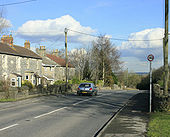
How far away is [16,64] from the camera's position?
39.5 meters

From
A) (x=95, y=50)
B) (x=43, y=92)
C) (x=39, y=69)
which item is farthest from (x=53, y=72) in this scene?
(x=43, y=92)

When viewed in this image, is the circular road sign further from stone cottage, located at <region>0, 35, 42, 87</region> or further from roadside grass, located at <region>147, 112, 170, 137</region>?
stone cottage, located at <region>0, 35, 42, 87</region>

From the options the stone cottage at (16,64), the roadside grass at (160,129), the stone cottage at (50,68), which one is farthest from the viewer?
the stone cottage at (50,68)

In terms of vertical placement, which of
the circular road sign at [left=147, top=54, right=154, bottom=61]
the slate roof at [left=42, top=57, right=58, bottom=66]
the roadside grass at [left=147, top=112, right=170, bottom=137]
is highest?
the slate roof at [left=42, top=57, right=58, bottom=66]

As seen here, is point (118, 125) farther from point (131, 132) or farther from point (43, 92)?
point (43, 92)

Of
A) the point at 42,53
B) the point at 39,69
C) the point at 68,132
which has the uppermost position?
the point at 42,53

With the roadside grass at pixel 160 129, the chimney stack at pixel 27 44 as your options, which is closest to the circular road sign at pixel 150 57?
the roadside grass at pixel 160 129

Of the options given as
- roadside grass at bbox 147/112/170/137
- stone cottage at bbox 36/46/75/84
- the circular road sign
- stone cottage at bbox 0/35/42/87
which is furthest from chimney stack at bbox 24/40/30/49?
roadside grass at bbox 147/112/170/137

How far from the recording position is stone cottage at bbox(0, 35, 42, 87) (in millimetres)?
36594

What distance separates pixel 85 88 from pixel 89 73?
38.4 m

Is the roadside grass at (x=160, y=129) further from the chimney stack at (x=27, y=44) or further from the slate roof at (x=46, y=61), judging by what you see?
the slate roof at (x=46, y=61)

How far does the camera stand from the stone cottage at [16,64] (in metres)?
36.6

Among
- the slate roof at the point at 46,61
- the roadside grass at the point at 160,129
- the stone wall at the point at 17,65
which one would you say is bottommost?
the roadside grass at the point at 160,129

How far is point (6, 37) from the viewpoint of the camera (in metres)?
42.1
